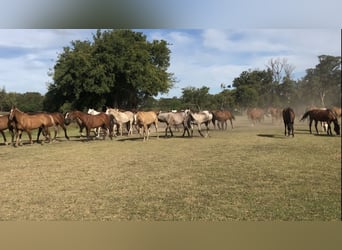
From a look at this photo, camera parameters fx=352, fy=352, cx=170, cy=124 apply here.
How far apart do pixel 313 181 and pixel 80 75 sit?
219cm

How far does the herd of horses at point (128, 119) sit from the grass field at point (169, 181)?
120 mm

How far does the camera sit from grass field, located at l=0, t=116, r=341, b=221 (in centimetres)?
275

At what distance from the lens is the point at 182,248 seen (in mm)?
2549

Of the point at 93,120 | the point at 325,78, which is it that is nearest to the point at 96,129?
the point at 93,120

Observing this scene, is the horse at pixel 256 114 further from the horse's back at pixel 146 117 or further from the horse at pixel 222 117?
the horse's back at pixel 146 117

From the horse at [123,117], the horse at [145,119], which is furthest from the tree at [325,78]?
the horse at [123,117]

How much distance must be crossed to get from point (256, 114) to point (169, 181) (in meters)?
0.96

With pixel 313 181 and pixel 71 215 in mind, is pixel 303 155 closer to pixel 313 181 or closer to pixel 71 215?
pixel 313 181

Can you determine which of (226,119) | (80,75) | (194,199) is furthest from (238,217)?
(80,75)

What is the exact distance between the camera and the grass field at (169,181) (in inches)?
108

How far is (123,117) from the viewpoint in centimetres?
363

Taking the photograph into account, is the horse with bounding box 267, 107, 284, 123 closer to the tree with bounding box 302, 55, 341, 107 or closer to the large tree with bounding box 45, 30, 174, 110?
the tree with bounding box 302, 55, 341, 107

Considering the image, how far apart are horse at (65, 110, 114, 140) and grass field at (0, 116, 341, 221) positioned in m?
0.12

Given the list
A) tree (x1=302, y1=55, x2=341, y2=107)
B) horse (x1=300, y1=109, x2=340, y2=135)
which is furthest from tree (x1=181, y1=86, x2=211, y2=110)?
horse (x1=300, y1=109, x2=340, y2=135)
